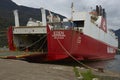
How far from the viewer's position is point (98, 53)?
26812 millimetres

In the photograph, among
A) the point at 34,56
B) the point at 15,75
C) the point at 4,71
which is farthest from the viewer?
the point at 34,56

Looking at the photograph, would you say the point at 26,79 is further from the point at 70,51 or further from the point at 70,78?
the point at 70,51

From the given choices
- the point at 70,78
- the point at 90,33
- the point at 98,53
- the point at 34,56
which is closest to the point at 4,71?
the point at 70,78

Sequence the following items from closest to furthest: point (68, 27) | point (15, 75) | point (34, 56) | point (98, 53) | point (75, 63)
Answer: point (15, 75), point (34, 56), point (68, 27), point (75, 63), point (98, 53)

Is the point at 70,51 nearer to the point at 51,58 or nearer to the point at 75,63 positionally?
the point at 51,58

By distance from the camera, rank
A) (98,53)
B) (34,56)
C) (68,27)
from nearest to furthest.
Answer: (34,56), (68,27), (98,53)

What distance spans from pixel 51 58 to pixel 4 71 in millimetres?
8568

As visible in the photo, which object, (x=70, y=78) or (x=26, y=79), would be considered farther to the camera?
(x=70, y=78)

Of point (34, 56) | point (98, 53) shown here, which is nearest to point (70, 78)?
point (34, 56)

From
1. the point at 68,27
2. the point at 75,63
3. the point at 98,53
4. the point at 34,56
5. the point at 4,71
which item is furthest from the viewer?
the point at 98,53

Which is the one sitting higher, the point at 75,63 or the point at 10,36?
the point at 10,36

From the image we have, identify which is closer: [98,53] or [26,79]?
[26,79]

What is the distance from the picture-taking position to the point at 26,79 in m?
9.52

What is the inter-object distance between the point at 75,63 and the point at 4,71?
11254 mm
